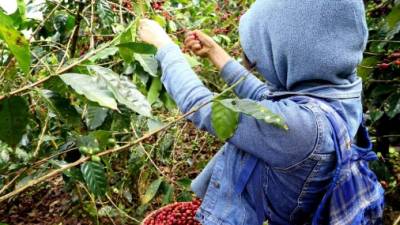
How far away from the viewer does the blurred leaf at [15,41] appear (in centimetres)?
86

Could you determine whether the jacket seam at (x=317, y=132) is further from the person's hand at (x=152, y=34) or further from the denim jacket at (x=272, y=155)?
the person's hand at (x=152, y=34)

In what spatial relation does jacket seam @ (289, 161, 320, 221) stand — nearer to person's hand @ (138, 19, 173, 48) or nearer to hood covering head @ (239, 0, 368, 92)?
hood covering head @ (239, 0, 368, 92)

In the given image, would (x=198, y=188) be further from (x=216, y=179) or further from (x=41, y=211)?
(x=41, y=211)

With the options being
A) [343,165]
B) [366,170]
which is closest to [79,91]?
[343,165]

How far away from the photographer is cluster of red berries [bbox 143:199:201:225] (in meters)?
1.74

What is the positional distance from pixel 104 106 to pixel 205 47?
0.77 m

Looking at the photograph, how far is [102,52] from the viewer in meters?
1.16

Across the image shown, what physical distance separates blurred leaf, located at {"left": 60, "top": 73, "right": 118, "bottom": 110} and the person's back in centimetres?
39

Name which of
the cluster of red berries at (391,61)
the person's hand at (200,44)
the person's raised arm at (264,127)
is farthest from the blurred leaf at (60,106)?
the cluster of red berries at (391,61)

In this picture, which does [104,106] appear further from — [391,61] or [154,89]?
[391,61]

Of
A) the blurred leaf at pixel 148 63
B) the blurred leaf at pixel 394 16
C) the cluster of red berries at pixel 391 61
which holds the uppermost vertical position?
the blurred leaf at pixel 148 63

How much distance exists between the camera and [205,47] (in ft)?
5.19

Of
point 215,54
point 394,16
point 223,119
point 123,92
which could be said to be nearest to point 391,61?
point 394,16

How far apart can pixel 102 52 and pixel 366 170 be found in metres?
0.81
